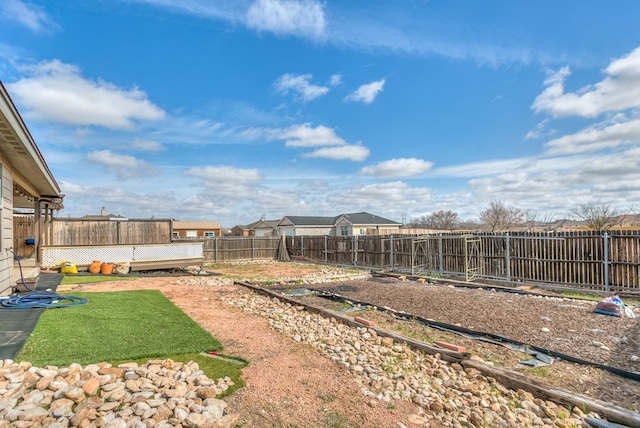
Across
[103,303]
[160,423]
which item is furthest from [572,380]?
[103,303]

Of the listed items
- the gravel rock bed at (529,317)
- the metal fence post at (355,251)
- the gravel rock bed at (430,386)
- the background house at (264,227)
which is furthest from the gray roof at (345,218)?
the gravel rock bed at (430,386)

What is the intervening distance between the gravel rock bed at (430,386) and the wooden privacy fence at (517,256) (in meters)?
8.31

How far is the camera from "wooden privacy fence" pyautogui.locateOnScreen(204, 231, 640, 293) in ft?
30.9

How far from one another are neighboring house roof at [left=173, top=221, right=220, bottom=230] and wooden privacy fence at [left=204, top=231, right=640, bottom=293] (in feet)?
96.1

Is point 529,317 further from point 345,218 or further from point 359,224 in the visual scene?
point 345,218

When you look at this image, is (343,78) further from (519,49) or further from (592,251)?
(592,251)

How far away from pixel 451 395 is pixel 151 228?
15.5 metres

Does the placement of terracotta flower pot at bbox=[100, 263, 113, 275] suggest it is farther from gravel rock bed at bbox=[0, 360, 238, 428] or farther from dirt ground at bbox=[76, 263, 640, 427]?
gravel rock bed at bbox=[0, 360, 238, 428]

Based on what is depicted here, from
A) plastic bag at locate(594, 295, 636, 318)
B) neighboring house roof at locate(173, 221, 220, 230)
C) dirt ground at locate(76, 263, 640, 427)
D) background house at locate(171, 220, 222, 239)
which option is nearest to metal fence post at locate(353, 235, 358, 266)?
dirt ground at locate(76, 263, 640, 427)

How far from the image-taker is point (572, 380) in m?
3.75

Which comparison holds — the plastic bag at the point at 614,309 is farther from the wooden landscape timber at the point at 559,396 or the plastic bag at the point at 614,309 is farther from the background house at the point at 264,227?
the background house at the point at 264,227

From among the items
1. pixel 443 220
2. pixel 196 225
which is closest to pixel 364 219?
pixel 443 220

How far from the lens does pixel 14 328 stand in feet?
14.6

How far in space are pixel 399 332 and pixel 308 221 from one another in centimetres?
3240
